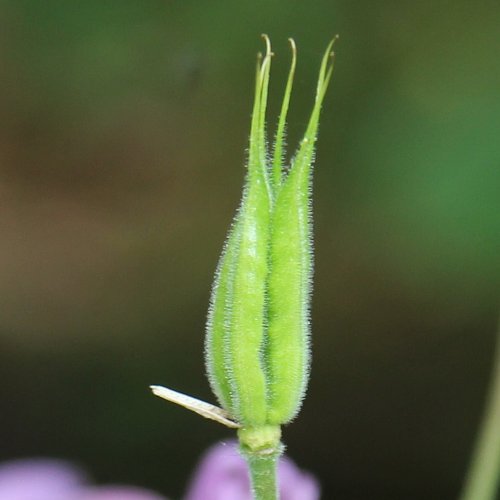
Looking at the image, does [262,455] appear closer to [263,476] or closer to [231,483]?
[263,476]

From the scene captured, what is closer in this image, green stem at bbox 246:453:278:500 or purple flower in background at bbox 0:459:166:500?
green stem at bbox 246:453:278:500

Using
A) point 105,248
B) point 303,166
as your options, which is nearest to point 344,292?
point 105,248

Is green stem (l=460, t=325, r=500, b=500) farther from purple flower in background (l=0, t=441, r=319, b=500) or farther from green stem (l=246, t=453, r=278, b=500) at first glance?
green stem (l=246, t=453, r=278, b=500)

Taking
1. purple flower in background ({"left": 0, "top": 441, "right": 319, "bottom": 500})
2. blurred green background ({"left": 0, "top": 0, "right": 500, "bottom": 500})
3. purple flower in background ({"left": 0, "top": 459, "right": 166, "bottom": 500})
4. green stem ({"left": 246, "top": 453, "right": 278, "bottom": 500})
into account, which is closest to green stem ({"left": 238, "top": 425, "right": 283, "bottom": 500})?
green stem ({"left": 246, "top": 453, "right": 278, "bottom": 500})

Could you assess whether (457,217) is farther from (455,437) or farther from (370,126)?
(455,437)

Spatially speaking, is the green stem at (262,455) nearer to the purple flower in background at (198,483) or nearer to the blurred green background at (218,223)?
the purple flower in background at (198,483)

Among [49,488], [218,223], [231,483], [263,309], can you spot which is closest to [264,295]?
[263,309]
